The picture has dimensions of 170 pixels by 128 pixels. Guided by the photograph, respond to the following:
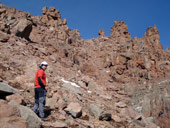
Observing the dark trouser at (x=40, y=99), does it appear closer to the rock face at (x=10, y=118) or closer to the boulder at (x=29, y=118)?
the boulder at (x=29, y=118)

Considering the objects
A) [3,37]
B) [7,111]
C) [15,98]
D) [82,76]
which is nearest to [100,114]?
[15,98]

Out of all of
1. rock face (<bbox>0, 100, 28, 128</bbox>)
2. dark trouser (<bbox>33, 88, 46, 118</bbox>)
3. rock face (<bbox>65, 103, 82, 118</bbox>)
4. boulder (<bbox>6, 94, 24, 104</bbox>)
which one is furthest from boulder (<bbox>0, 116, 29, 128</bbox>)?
rock face (<bbox>65, 103, 82, 118</bbox>)

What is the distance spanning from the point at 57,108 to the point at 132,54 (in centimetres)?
2672

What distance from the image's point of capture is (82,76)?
1911 centimetres

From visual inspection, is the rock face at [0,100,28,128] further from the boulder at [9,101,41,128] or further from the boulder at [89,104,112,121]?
the boulder at [89,104,112,121]

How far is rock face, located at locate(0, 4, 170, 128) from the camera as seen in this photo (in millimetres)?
7903

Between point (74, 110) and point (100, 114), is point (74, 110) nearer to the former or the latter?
point (74, 110)

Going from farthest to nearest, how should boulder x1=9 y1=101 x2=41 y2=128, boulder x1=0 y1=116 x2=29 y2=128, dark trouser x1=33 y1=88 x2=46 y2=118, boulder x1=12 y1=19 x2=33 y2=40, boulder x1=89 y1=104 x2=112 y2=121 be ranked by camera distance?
boulder x1=12 y1=19 x2=33 y2=40
boulder x1=89 y1=104 x2=112 y2=121
dark trouser x1=33 y1=88 x2=46 y2=118
boulder x1=9 y1=101 x2=41 y2=128
boulder x1=0 y1=116 x2=29 y2=128

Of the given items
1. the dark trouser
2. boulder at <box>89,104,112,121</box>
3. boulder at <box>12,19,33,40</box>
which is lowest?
boulder at <box>89,104,112,121</box>

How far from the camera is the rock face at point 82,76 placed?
790 centimetres

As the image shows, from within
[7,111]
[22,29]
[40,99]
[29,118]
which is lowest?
[29,118]

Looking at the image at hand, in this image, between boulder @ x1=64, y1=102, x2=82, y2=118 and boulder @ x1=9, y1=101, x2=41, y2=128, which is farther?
boulder @ x1=64, y1=102, x2=82, y2=118

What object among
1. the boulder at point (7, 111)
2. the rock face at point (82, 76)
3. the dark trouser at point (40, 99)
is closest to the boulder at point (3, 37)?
the rock face at point (82, 76)

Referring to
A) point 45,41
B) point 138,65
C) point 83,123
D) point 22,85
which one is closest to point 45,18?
point 45,41
